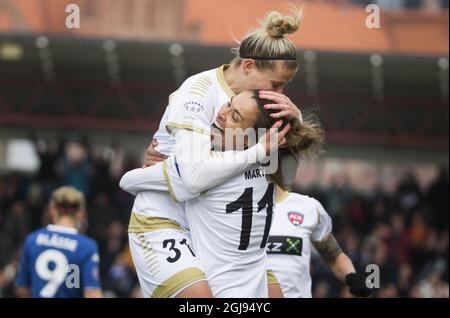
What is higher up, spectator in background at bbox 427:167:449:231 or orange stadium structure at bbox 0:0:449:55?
orange stadium structure at bbox 0:0:449:55

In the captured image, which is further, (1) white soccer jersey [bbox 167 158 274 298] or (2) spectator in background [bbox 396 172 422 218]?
(2) spectator in background [bbox 396 172 422 218]

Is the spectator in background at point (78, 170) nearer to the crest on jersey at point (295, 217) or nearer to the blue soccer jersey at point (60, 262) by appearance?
the blue soccer jersey at point (60, 262)

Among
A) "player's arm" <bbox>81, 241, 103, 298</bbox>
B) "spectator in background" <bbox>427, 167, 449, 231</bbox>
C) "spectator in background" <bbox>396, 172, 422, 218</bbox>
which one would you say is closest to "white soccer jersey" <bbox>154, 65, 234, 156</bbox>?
"player's arm" <bbox>81, 241, 103, 298</bbox>

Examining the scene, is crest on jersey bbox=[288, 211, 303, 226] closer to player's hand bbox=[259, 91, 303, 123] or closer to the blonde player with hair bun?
the blonde player with hair bun

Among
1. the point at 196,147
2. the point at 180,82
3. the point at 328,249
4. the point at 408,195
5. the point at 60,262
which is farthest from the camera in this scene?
the point at 408,195

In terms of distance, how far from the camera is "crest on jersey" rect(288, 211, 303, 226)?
7.63 m

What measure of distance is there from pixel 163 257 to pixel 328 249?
213 cm

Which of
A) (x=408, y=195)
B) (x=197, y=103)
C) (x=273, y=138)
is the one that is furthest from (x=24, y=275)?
(x=408, y=195)

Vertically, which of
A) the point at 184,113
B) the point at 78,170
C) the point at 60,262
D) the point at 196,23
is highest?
the point at 196,23

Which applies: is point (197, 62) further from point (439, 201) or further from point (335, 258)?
point (335, 258)

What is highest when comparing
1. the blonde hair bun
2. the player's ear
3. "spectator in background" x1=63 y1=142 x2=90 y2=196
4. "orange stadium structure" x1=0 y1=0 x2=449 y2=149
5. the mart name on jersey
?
"orange stadium structure" x1=0 y1=0 x2=449 y2=149

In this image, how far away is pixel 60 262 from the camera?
8258mm

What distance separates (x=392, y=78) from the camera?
18109 millimetres

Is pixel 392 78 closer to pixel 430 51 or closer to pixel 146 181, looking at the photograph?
pixel 430 51
